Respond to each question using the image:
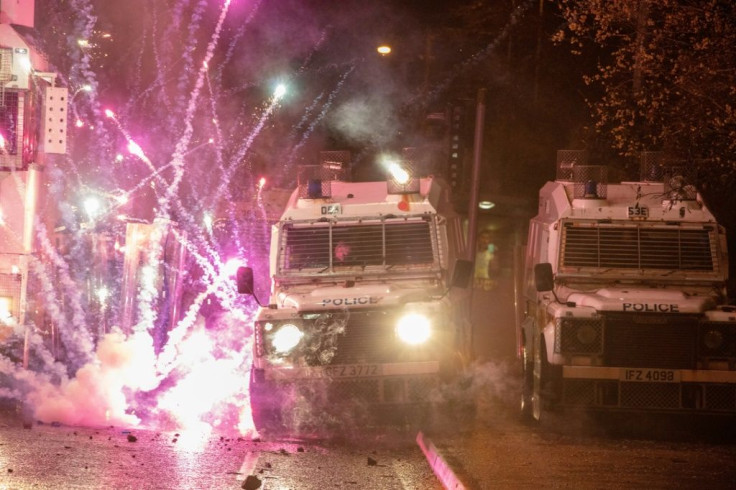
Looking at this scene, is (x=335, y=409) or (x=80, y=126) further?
(x=80, y=126)

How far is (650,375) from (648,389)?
0.16 m

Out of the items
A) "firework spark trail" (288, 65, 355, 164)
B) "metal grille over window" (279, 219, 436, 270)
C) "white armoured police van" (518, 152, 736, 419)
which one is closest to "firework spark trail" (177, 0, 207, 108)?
"firework spark trail" (288, 65, 355, 164)

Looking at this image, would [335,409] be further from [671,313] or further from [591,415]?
[671,313]

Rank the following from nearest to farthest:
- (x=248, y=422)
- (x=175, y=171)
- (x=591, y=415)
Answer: (x=591, y=415) < (x=248, y=422) < (x=175, y=171)

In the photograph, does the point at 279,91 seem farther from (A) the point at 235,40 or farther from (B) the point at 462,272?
(B) the point at 462,272

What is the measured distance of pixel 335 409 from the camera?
1182 centimetres

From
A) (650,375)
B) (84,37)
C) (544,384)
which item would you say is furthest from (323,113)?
(650,375)

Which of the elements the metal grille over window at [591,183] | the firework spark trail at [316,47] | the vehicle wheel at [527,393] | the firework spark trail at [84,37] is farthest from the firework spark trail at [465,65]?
the vehicle wheel at [527,393]

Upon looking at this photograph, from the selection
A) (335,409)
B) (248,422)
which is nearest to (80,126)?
(248,422)

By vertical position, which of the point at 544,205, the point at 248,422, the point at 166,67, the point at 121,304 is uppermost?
the point at 166,67

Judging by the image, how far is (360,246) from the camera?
42.8 feet

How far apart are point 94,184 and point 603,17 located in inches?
743

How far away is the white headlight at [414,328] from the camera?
454 inches

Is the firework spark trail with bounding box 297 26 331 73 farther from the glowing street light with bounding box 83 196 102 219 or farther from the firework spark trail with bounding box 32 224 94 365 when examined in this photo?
the firework spark trail with bounding box 32 224 94 365
